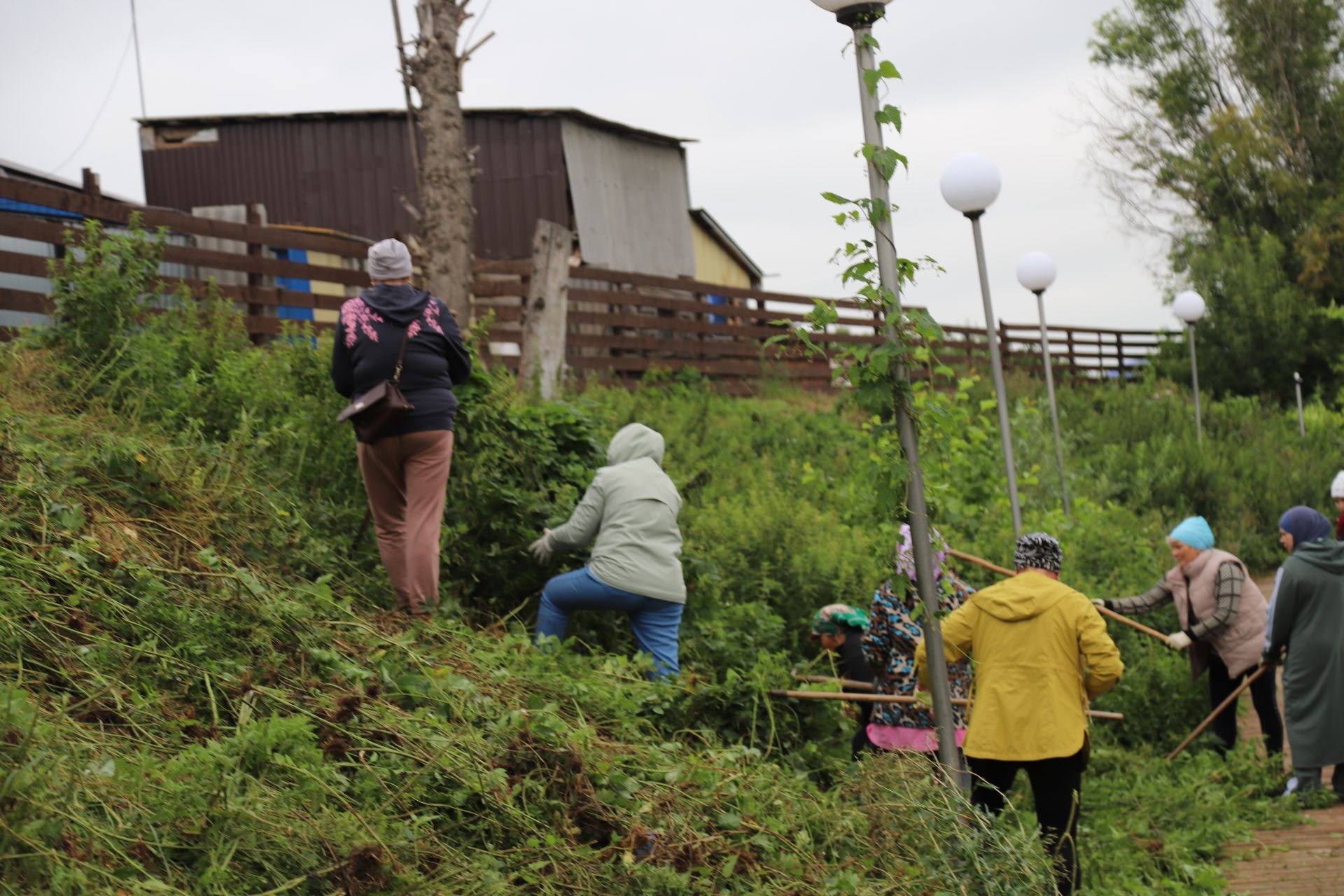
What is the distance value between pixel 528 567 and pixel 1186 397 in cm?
2091

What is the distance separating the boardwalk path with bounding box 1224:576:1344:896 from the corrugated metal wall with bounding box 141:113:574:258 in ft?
57.8

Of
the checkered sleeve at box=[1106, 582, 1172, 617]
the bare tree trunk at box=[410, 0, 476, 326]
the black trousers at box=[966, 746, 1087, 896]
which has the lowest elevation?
the black trousers at box=[966, 746, 1087, 896]

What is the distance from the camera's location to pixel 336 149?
23.2 meters

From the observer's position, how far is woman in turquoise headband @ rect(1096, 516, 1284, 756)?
811 cm

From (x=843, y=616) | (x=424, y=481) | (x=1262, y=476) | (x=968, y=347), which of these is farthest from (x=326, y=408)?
(x=968, y=347)

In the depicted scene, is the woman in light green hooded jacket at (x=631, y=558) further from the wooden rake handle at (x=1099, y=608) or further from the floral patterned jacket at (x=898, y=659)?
the wooden rake handle at (x=1099, y=608)

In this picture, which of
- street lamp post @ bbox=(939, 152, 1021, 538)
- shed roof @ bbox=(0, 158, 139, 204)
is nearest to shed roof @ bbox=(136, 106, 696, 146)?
shed roof @ bbox=(0, 158, 139, 204)

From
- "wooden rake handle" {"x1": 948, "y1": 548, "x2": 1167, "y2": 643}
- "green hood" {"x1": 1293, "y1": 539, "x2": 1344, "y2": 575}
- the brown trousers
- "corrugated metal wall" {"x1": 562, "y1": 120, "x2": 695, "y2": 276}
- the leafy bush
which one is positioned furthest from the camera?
"corrugated metal wall" {"x1": 562, "y1": 120, "x2": 695, "y2": 276}

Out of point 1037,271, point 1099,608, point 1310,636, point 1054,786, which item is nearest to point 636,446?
point 1054,786

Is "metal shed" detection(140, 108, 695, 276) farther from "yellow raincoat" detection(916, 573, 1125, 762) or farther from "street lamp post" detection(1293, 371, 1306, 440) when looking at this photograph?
"yellow raincoat" detection(916, 573, 1125, 762)

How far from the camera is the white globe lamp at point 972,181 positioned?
888 cm

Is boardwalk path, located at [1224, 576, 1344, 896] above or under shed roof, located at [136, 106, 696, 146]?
under

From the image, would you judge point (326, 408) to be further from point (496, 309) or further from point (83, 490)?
point (496, 309)

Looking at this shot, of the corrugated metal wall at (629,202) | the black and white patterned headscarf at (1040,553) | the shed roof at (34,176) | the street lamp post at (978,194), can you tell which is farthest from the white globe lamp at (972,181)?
the corrugated metal wall at (629,202)
